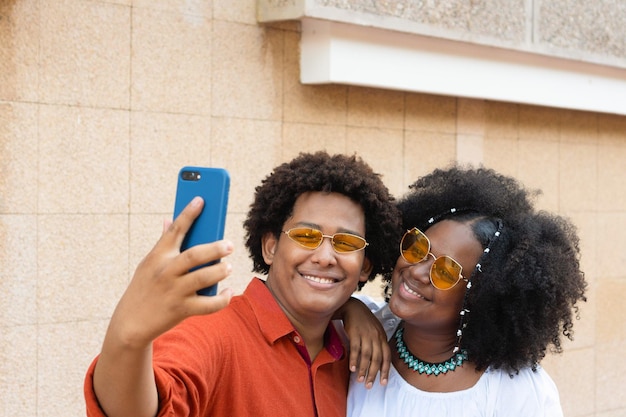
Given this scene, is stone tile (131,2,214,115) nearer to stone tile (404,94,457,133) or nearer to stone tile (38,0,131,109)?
stone tile (38,0,131,109)

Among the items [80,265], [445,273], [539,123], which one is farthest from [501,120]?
[445,273]

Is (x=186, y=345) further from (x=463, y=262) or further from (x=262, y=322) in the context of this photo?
(x=463, y=262)

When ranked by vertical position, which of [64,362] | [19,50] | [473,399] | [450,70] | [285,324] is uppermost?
[450,70]

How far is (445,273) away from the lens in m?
3.12

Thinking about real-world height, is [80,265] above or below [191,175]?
below

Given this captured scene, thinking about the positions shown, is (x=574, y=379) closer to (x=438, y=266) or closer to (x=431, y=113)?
(x=431, y=113)

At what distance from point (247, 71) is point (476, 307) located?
2.96m

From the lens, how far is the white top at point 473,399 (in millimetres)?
2957

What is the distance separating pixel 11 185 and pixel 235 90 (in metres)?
1.60

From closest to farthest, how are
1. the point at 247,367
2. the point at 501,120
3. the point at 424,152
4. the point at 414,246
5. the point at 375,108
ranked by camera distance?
the point at 247,367, the point at 414,246, the point at 375,108, the point at 424,152, the point at 501,120

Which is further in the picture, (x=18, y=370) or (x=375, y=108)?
(x=375, y=108)

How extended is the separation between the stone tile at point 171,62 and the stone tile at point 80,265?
721 millimetres

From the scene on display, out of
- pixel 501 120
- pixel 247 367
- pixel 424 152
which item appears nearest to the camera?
pixel 247 367

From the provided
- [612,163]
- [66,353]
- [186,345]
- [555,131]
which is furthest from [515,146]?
[186,345]
